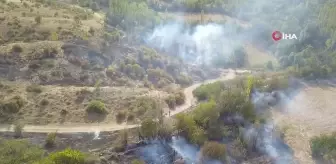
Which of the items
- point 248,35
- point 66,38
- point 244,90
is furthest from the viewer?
point 248,35

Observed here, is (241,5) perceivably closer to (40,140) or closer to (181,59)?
(181,59)

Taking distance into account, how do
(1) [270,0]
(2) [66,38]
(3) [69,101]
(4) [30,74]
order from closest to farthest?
(3) [69,101] < (4) [30,74] < (2) [66,38] < (1) [270,0]

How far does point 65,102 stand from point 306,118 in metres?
28.4

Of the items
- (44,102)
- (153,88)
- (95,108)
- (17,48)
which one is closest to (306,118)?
(153,88)

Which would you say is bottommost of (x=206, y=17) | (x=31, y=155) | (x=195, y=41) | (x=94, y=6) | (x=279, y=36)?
(x=31, y=155)

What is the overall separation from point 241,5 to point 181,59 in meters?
32.6

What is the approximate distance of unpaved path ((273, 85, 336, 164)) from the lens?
40491 millimetres

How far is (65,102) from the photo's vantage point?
3978 centimetres

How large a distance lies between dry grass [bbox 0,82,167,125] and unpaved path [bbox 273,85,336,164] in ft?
51.3

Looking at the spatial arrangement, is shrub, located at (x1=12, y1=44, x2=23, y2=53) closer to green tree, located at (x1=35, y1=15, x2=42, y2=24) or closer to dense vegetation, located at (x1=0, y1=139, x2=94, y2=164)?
green tree, located at (x1=35, y1=15, x2=42, y2=24)

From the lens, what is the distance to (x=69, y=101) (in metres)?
40.1

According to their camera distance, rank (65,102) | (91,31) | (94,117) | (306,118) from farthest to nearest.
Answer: (91,31) → (306,118) → (65,102) → (94,117)

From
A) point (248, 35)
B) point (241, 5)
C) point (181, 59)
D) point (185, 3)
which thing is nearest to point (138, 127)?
point (181, 59)

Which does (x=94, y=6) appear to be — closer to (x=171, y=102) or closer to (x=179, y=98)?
(x=179, y=98)
